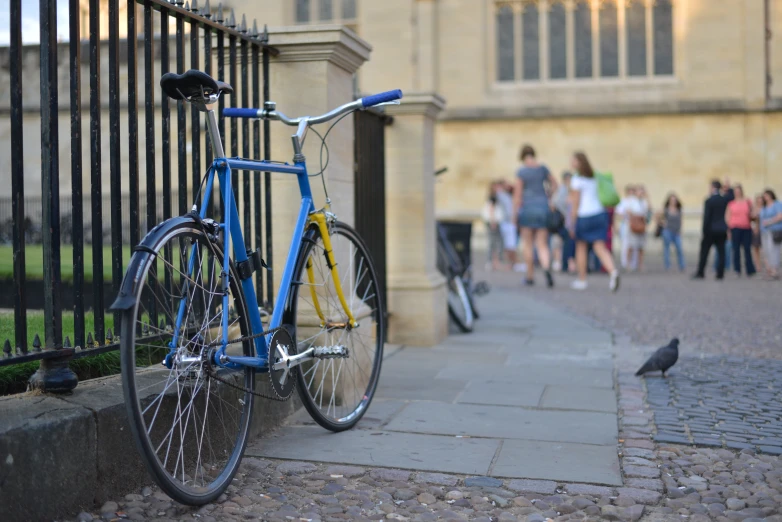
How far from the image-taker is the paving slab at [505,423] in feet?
13.5

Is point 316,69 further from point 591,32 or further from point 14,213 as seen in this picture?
point 591,32

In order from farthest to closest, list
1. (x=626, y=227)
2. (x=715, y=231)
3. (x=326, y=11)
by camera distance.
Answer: (x=326, y=11) → (x=626, y=227) → (x=715, y=231)

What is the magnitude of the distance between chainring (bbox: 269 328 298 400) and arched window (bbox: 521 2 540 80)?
20104mm

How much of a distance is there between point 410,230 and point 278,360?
3.85 m

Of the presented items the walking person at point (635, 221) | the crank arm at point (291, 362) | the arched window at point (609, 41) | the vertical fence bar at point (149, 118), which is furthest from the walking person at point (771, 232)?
the vertical fence bar at point (149, 118)

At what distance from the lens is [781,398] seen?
192 inches

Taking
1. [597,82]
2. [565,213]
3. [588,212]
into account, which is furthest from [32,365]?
[597,82]

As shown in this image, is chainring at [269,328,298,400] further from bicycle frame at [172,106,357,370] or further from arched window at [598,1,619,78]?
arched window at [598,1,619,78]

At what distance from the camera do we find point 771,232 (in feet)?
50.8

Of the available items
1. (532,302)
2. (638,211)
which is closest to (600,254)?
(532,302)

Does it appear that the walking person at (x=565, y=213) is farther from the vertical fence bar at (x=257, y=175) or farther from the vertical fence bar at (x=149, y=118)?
the vertical fence bar at (x=149, y=118)

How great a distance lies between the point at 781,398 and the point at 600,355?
184cm

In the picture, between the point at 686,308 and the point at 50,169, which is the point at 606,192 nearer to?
the point at 686,308

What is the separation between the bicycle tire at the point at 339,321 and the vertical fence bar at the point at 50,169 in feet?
3.30
